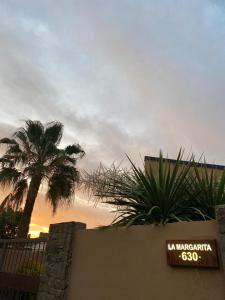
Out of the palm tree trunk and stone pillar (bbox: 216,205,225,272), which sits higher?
the palm tree trunk

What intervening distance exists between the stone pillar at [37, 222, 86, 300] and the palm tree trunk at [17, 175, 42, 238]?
7.06m

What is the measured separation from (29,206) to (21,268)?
20.5 feet

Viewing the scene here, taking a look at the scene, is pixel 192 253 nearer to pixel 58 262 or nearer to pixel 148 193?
pixel 148 193

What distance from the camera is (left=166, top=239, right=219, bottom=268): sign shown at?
4164 millimetres

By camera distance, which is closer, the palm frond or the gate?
the gate

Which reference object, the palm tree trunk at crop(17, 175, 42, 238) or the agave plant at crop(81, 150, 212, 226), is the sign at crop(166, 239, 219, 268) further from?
the palm tree trunk at crop(17, 175, 42, 238)

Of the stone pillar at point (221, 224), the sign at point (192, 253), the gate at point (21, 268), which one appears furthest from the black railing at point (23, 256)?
the stone pillar at point (221, 224)

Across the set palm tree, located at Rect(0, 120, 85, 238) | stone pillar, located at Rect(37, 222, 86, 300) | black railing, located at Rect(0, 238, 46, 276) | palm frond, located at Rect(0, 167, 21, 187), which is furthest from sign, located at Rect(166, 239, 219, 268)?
palm frond, located at Rect(0, 167, 21, 187)

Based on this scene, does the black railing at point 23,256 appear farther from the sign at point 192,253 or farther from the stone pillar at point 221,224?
the stone pillar at point 221,224

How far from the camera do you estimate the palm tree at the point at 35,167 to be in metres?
14.3

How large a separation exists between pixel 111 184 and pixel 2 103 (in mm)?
8399

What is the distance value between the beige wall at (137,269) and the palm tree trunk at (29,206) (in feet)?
25.8

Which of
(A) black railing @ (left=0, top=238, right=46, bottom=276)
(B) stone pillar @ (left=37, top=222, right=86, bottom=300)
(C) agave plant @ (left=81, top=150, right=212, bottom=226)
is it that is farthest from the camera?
(A) black railing @ (left=0, top=238, right=46, bottom=276)

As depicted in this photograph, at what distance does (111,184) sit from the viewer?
6410 millimetres
